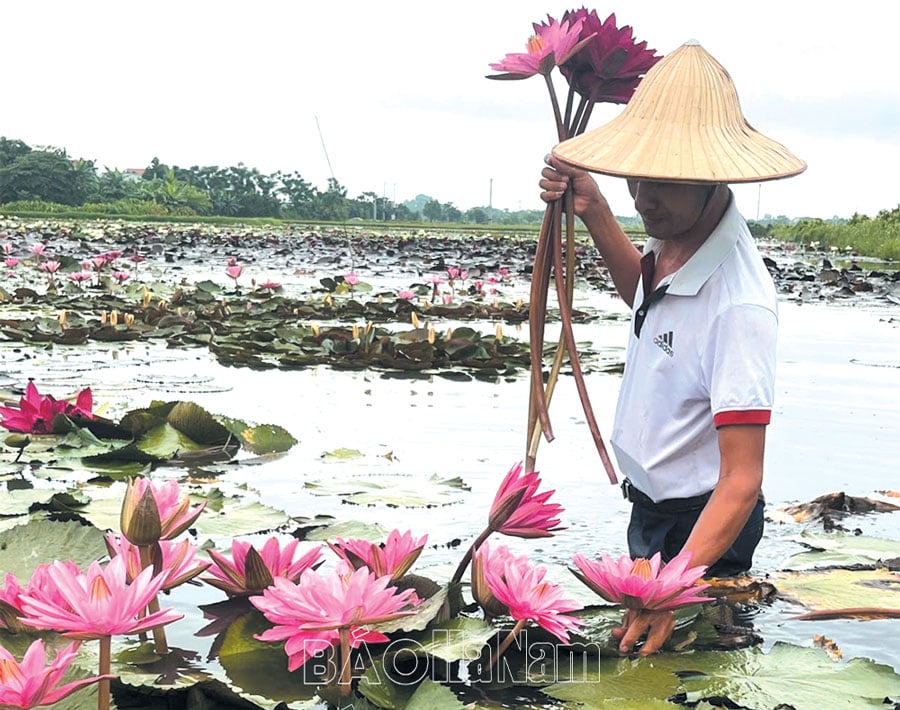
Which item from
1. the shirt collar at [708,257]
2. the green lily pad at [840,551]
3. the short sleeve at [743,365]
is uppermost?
the shirt collar at [708,257]

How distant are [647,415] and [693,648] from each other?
533 millimetres

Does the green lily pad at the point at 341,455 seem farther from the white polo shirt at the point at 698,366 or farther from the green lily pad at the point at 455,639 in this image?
the green lily pad at the point at 455,639

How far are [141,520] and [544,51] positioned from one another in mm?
Answer: 1205

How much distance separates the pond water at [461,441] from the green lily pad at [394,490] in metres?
0.01

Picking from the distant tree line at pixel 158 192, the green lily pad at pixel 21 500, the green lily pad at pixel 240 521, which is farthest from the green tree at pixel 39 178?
the green lily pad at pixel 240 521

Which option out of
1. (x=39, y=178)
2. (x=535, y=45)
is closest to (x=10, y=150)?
(x=39, y=178)

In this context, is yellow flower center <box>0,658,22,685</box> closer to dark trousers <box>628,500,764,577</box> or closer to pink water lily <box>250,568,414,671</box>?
pink water lily <box>250,568,414,671</box>

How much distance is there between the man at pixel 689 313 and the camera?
1809 mm

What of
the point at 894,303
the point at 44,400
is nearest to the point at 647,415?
the point at 44,400

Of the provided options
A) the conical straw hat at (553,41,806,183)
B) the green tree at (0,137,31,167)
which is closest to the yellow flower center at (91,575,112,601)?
the conical straw hat at (553,41,806,183)

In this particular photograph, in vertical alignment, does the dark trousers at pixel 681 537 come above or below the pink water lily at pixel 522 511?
below

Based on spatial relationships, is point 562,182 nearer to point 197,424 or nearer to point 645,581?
point 645,581

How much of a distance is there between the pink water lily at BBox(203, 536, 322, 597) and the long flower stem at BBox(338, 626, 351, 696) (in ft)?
0.64

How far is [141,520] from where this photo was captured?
1.35 meters
